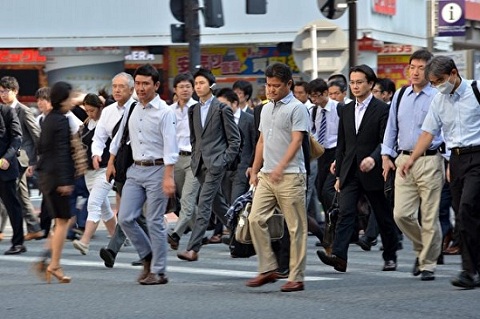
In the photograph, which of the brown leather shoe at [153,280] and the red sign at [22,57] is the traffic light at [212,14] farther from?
the red sign at [22,57]

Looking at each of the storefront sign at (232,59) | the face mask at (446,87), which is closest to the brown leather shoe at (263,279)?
the face mask at (446,87)

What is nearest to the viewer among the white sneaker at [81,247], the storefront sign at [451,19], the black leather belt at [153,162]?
the black leather belt at [153,162]

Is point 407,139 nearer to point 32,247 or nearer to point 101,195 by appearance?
point 101,195

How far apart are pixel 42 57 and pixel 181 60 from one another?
319 centimetres

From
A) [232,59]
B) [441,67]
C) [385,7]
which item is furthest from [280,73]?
[232,59]

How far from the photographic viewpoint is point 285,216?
1027 cm

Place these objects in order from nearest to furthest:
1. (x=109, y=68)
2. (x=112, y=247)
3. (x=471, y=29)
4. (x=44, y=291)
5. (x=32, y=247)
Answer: (x=44, y=291) < (x=112, y=247) < (x=32, y=247) < (x=109, y=68) < (x=471, y=29)

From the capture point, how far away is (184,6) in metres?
16.1

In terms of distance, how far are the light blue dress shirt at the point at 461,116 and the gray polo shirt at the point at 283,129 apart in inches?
43.9

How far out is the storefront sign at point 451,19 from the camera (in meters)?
22.8

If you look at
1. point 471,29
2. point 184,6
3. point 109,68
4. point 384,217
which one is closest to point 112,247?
point 384,217

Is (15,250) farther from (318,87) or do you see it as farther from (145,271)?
(318,87)

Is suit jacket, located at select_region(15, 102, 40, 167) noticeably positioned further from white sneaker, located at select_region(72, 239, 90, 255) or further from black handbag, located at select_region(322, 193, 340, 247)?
black handbag, located at select_region(322, 193, 340, 247)

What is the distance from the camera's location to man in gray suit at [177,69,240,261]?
42.5 feet
